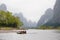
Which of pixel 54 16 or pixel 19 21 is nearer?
pixel 19 21

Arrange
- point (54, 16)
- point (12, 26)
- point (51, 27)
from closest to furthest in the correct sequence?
point (12, 26)
point (51, 27)
point (54, 16)

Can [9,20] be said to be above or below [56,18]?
below

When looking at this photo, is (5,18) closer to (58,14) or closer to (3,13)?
(3,13)

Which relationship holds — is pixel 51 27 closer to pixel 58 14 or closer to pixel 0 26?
pixel 58 14

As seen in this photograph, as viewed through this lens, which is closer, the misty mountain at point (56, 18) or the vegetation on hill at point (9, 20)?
the vegetation on hill at point (9, 20)

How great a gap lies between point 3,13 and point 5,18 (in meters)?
0.91

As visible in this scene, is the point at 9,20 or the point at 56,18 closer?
the point at 9,20

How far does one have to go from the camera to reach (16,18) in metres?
35.8

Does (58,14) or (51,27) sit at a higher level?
(58,14)

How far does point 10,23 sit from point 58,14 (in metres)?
25.0

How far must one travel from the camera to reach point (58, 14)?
58812 millimetres

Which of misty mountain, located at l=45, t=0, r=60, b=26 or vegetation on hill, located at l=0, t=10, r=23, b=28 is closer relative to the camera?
vegetation on hill, located at l=0, t=10, r=23, b=28

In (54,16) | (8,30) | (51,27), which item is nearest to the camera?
(8,30)

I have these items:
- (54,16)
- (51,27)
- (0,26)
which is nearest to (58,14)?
(54,16)
